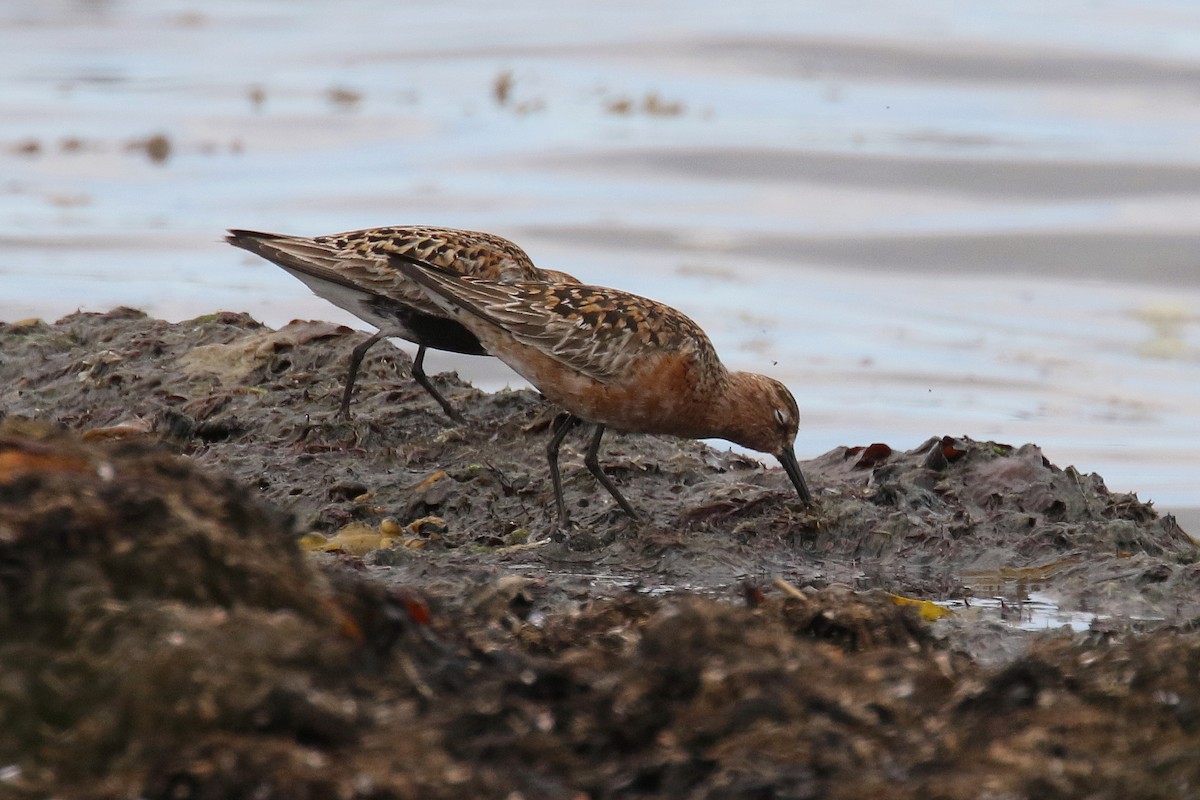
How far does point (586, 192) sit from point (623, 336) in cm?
979

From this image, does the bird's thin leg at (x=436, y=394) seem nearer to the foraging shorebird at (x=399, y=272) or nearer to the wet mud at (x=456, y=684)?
the foraging shorebird at (x=399, y=272)

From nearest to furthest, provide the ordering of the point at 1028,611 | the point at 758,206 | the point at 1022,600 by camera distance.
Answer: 1. the point at 1028,611
2. the point at 1022,600
3. the point at 758,206

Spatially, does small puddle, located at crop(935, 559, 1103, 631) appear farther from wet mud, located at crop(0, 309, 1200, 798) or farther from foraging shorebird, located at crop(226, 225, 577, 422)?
foraging shorebird, located at crop(226, 225, 577, 422)

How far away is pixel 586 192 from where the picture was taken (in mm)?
16391

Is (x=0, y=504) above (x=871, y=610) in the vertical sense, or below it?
above

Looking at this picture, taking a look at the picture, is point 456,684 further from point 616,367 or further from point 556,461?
point 616,367

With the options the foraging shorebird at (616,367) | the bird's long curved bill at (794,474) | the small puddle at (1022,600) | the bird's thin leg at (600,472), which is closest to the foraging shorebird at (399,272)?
the foraging shorebird at (616,367)

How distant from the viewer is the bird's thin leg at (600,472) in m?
6.50

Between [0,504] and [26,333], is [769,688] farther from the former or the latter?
[26,333]

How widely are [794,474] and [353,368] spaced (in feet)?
7.07

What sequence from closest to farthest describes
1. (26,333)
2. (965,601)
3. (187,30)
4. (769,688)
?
1. (769,688)
2. (965,601)
3. (26,333)
4. (187,30)

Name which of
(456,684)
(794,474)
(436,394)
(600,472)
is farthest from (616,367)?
(456,684)

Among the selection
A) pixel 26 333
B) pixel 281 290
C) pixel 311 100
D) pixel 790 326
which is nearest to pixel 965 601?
pixel 26 333

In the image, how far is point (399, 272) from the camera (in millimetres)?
7609
